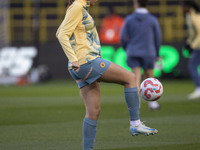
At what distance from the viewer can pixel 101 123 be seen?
909 cm

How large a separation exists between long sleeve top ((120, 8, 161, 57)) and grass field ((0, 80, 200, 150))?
125 cm

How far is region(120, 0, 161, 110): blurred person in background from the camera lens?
1062cm

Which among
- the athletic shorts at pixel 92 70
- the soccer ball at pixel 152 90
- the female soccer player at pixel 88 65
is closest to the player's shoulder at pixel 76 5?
the female soccer player at pixel 88 65

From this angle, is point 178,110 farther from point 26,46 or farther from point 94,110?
point 26,46

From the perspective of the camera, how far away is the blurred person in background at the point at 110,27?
27125mm

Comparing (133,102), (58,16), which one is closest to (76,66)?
(133,102)

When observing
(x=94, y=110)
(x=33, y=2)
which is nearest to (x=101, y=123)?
(x=94, y=110)

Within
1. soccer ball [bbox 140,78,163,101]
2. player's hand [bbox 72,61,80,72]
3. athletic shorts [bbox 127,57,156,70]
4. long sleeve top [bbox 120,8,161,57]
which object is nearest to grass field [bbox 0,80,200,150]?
soccer ball [bbox 140,78,163,101]

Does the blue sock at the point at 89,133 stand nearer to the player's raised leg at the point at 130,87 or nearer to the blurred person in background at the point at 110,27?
the player's raised leg at the point at 130,87

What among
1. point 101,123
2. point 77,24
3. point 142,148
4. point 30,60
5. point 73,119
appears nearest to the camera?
point 77,24

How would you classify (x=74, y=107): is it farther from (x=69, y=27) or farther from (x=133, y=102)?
(x=69, y=27)

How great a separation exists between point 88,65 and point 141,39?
5161 mm

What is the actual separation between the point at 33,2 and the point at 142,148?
23496 millimetres

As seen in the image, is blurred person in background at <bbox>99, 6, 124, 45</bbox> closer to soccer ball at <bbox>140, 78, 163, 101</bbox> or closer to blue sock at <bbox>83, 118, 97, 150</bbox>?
soccer ball at <bbox>140, 78, 163, 101</bbox>
